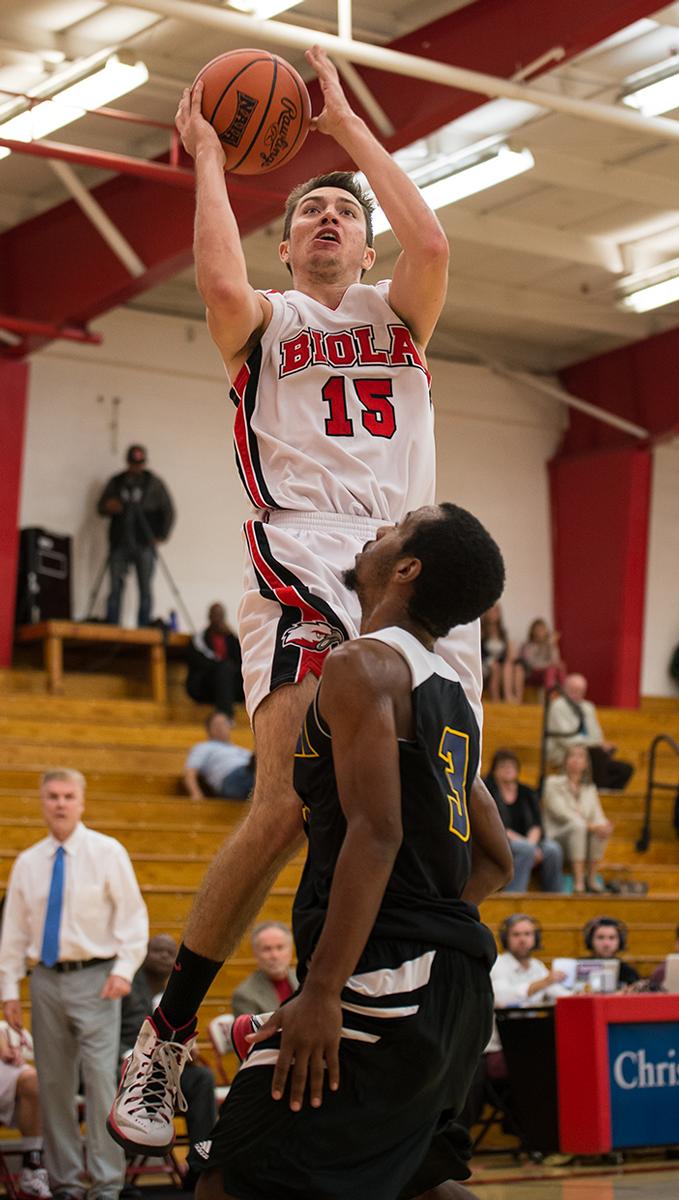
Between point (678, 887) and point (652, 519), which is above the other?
point (652, 519)

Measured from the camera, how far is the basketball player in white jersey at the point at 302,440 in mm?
3783

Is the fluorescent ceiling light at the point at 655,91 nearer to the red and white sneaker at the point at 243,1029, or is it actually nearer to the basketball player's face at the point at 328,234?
the basketball player's face at the point at 328,234

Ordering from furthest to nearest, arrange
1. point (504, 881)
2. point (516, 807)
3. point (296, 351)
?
point (516, 807) → point (296, 351) → point (504, 881)

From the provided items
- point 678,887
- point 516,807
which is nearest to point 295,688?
point 516,807

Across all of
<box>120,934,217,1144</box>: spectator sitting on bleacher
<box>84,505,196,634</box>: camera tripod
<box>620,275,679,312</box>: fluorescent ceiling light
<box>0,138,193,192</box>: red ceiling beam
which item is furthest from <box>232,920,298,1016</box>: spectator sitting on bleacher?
<box>620,275,679,312</box>: fluorescent ceiling light

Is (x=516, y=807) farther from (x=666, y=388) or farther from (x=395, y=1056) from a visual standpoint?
(x=395, y=1056)

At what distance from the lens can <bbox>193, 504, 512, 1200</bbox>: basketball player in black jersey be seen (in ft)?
9.53

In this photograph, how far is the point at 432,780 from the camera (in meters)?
3.04

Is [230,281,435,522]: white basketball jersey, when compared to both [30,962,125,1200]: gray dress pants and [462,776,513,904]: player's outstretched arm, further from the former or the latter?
[30,962,125,1200]: gray dress pants

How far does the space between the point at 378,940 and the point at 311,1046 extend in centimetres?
23

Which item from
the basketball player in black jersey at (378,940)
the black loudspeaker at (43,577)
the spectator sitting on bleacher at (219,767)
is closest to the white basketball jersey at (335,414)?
the basketball player in black jersey at (378,940)

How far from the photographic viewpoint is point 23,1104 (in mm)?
7891

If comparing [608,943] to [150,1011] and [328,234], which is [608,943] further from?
[328,234]

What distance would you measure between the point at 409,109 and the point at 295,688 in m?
8.92
